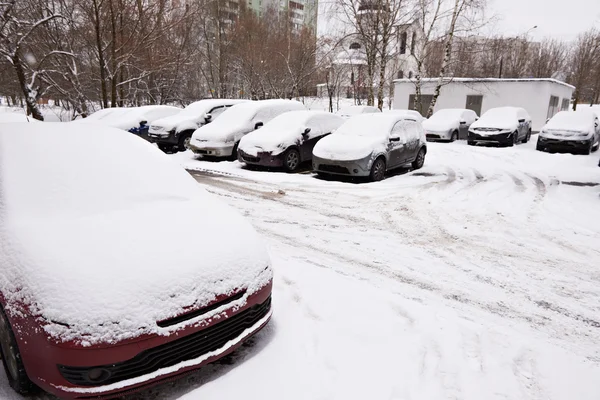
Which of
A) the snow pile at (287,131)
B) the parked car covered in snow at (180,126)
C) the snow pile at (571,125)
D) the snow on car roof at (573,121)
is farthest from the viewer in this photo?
the snow on car roof at (573,121)

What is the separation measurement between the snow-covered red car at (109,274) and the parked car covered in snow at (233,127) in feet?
26.6

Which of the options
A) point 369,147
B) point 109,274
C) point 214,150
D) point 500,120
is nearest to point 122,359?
point 109,274

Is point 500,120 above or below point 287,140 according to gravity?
above

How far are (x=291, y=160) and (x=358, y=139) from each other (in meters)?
1.95

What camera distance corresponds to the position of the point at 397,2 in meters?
19.0

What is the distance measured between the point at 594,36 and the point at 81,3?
55.2 m

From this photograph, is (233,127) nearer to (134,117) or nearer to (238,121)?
(238,121)

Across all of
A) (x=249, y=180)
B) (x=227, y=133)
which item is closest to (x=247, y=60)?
(x=227, y=133)

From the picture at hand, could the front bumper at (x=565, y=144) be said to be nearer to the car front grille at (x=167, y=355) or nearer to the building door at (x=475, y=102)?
the building door at (x=475, y=102)

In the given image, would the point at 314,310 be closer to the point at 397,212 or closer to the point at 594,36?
the point at 397,212

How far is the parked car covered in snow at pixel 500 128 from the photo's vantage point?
1566 cm

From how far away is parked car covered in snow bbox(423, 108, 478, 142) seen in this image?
17.6 metres

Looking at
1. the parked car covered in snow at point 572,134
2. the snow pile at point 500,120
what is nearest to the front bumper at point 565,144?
the parked car covered in snow at point 572,134

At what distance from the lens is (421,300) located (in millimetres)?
3984
